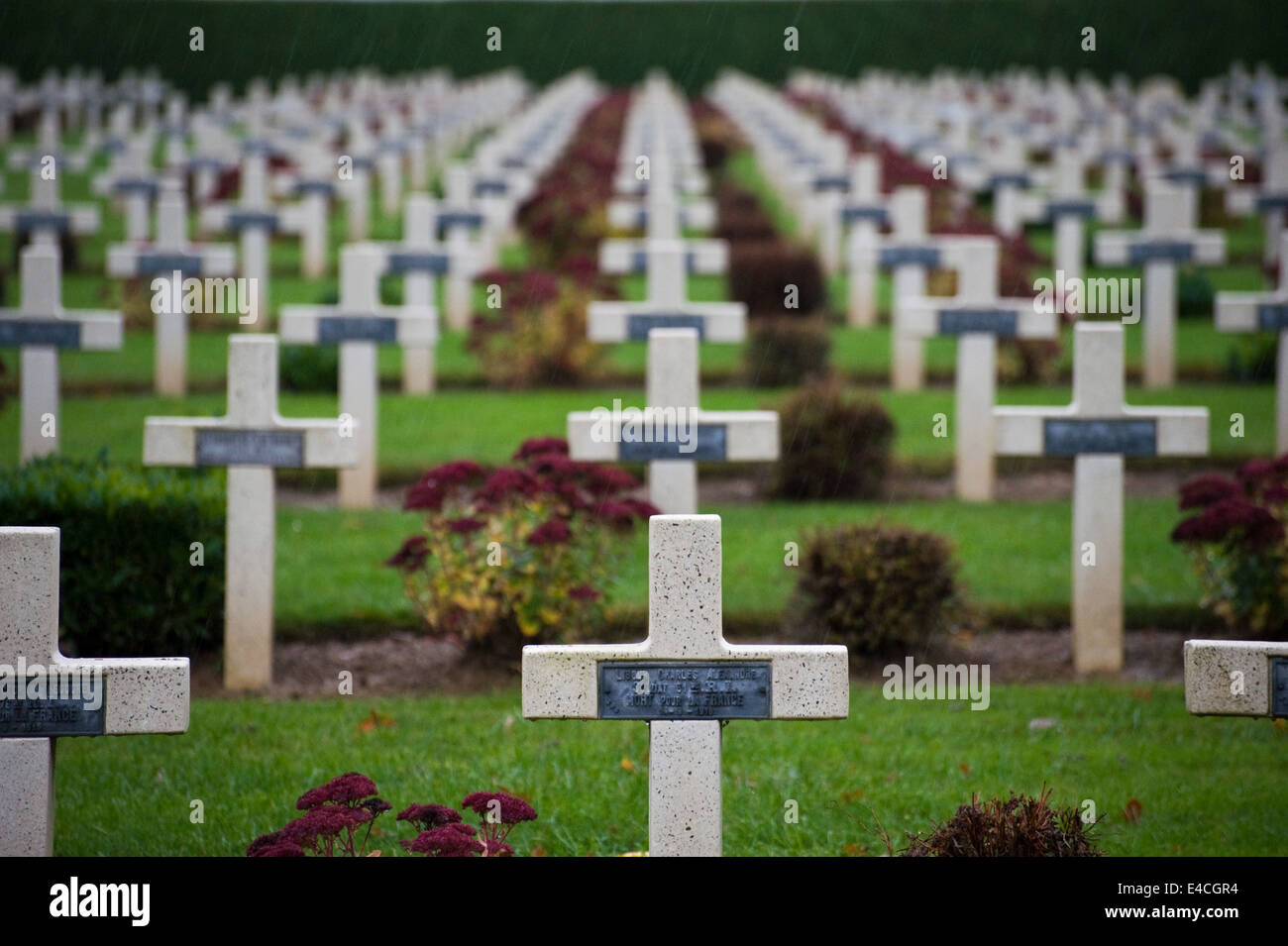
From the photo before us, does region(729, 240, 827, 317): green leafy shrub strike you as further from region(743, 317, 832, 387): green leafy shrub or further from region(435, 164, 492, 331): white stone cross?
region(435, 164, 492, 331): white stone cross

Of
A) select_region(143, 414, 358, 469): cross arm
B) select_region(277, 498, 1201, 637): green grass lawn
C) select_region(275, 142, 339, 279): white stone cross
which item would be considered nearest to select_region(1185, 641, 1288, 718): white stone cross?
select_region(277, 498, 1201, 637): green grass lawn

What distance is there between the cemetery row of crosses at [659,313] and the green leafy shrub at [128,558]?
30 centimetres

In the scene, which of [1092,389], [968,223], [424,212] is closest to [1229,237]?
[968,223]

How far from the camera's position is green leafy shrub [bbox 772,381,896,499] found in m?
12.0

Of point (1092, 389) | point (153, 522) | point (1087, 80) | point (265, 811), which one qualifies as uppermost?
point (1087, 80)

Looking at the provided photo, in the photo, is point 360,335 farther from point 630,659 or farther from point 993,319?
point 630,659

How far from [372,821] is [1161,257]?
454 inches

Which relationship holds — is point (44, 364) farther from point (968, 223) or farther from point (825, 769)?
point (968, 223)

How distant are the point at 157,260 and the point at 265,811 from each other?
924 centimetres

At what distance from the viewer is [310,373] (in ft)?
49.4

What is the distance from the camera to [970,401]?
12.0m

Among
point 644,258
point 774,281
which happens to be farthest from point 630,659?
point 774,281

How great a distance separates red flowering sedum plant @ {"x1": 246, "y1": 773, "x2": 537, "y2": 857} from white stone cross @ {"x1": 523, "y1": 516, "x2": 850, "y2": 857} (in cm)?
32

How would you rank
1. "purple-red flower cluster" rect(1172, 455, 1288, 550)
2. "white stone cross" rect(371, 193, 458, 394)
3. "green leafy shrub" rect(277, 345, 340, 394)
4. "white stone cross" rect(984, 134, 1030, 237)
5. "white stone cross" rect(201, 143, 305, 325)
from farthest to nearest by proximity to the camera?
"white stone cross" rect(984, 134, 1030, 237) < "white stone cross" rect(201, 143, 305, 325) < "white stone cross" rect(371, 193, 458, 394) < "green leafy shrub" rect(277, 345, 340, 394) < "purple-red flower cluster" rect(1172, 455, 1288, 550)
